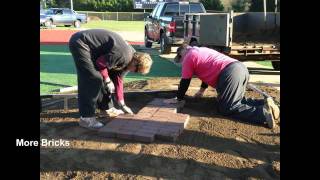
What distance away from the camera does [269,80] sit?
11.6 meters

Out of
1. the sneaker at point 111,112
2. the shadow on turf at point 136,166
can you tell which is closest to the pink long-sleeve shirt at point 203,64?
the sneaker at point 111,112

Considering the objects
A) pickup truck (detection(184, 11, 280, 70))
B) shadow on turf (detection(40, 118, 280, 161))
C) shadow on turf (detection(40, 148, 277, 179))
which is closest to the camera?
shadow on turf (detection(40, 148, 277, 179))

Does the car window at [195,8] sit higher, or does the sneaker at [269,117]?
the car window at [195,8]

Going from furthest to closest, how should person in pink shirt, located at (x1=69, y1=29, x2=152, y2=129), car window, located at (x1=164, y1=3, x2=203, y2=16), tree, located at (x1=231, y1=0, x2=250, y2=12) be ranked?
tree, located at (x1=231, y1=0, x2=250, y2=12) < car window, located at (x1=164, y1=3, x2=203, y2=16) < person in pink shirt, located at (x1=69, y1=29, x2=152, y2=129)

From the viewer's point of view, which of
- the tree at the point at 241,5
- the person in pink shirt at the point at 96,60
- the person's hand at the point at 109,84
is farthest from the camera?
the tree at the point at 241,5

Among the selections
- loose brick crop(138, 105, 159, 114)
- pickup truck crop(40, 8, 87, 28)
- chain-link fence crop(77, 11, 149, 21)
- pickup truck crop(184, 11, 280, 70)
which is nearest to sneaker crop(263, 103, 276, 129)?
loose brick crop(138, 105, 159, 114)

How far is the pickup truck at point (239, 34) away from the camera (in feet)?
38.7

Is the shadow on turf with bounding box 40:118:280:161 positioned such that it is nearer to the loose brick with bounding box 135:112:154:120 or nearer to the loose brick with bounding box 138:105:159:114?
the loose brick with bounding box 135:112:154:120

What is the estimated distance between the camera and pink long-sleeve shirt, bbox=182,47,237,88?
678 centimetres

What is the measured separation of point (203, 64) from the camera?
6840 millimetres

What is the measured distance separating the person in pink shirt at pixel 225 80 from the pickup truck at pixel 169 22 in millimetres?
8804

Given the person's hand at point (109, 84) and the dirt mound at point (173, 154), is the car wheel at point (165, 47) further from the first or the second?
the person's hand at point (109, 84)
